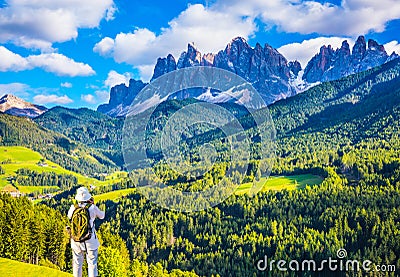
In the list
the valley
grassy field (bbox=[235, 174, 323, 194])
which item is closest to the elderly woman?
the valley

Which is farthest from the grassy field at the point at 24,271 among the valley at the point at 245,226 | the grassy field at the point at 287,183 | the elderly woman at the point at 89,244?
the grassy field at the point at 287,183

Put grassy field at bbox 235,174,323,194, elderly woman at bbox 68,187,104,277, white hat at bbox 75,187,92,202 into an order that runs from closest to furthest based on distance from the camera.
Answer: white hat at bbox 75,187,92,202 < elderly woman at bbox 68,187,104,277 < grassy field at bbox 235,174,323,194

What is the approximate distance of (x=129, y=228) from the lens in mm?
155125

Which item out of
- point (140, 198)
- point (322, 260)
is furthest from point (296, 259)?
point (140, 198)

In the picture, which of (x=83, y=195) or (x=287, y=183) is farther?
(x=287, y=183)

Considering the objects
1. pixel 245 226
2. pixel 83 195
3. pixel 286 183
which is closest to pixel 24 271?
pixel 83 195

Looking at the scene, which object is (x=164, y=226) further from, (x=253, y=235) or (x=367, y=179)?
(x=367, y=179)

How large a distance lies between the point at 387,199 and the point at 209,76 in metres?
124

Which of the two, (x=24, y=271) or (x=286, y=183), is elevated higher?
(x=286, y=183)

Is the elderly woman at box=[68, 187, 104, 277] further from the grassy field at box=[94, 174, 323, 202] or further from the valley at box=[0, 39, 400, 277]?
the grassy field at box=[94, 174, 323, 202]

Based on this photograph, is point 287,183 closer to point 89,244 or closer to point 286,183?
point 286,183

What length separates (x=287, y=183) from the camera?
174750 millimetres

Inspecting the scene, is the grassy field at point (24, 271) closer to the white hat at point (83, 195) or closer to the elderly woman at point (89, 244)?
the elderly woman at point (89, 244)

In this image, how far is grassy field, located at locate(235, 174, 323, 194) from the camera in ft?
550
